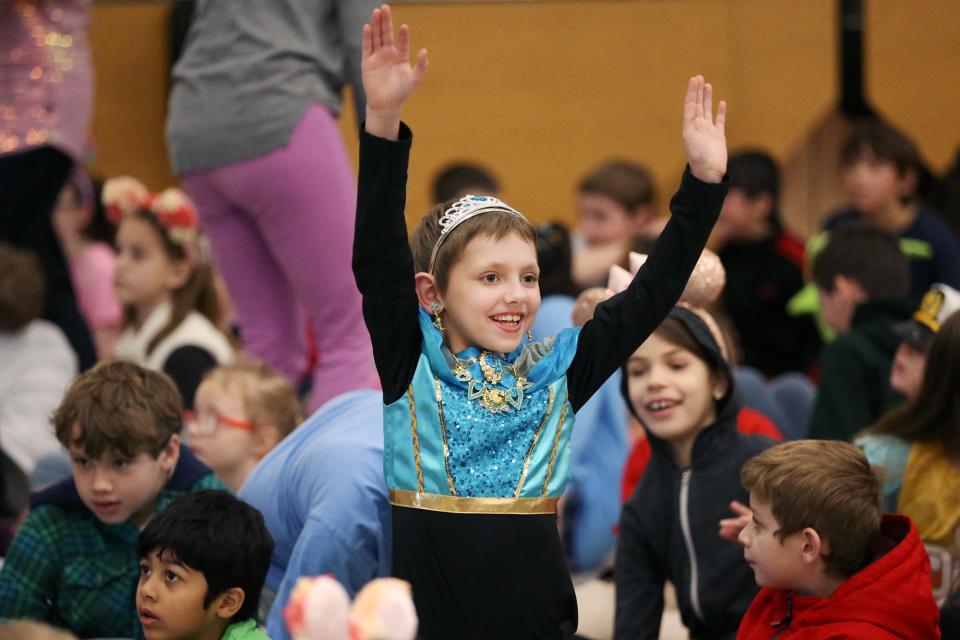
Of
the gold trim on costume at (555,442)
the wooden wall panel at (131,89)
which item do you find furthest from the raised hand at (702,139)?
the wooden wall panel at (131,89)

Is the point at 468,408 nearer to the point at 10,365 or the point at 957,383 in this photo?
the point at 957,383

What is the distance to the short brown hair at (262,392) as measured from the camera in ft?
11.3

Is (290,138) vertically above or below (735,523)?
above

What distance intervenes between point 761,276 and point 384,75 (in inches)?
158

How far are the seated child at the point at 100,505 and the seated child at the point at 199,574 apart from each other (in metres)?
0.36

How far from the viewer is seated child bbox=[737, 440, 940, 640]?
239cm

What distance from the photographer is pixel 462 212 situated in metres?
2.30

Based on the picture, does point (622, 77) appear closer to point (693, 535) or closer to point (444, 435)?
point (693, 535)

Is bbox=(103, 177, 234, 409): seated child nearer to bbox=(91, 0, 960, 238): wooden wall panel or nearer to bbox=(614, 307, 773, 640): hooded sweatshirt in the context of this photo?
bbox=(614, 307, 773, 640): hooded sweatshirt

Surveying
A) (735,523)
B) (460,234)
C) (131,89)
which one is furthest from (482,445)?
(131,89)

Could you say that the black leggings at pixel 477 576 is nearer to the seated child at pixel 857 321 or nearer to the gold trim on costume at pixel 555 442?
the gold trim on costume at pixel 555 442

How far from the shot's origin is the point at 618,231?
5855 millimetres

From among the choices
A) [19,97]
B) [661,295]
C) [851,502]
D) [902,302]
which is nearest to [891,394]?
[902,302]

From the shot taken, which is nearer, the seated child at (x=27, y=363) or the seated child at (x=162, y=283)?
the seated child at (x=27, y=363)
